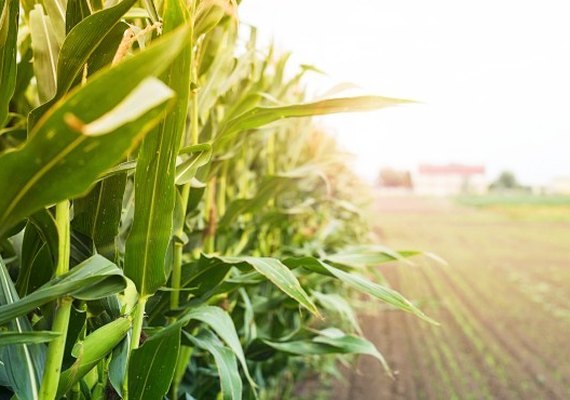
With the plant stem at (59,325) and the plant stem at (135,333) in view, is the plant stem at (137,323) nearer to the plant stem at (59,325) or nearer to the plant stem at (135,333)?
the plant stem at (135,333)

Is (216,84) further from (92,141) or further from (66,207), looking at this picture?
(92,141)

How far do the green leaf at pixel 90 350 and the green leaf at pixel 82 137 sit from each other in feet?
0.65

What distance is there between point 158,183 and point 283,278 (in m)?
0.19

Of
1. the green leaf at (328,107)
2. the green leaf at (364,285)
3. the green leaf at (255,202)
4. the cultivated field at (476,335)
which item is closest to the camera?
the green leaf at (328,107)

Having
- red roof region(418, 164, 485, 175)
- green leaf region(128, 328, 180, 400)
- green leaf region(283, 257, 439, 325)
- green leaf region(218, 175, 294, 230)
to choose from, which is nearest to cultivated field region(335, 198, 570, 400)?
green leaf region(218, 175, 294, 230)

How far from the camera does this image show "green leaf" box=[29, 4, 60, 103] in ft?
2.13

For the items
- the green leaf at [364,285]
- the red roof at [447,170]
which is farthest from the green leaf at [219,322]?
the red roof at [447,170]

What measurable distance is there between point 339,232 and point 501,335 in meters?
1.17

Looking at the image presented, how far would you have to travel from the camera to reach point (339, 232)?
346cm

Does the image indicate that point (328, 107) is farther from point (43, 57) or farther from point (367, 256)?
point (367, 256)

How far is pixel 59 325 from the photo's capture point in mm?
610

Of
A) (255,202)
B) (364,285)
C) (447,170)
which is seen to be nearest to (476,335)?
(255,202)

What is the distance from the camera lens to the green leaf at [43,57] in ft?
2.13

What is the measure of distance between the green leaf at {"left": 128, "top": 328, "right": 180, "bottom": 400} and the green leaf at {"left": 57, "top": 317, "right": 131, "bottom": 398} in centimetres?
5
